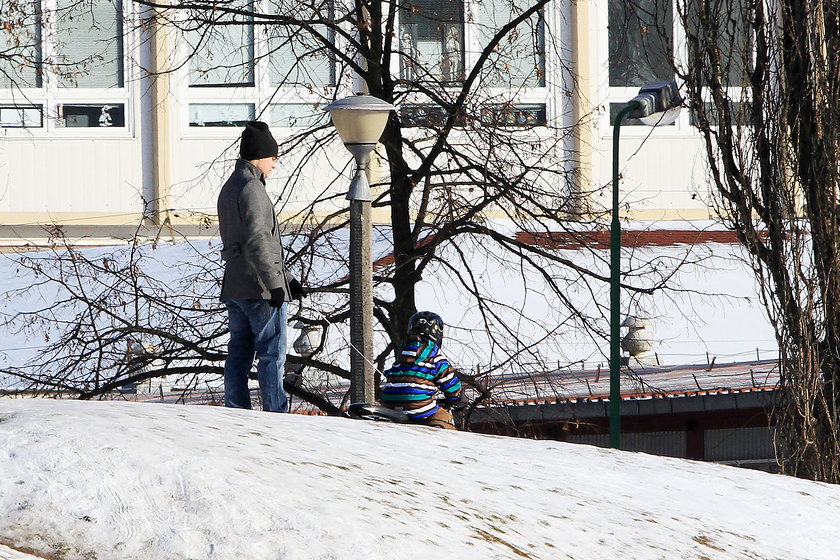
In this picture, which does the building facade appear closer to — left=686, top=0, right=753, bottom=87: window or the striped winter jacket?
left=686, top=0, right=753, bottom=87: window

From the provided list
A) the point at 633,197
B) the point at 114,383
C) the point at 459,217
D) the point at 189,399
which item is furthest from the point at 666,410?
the point at 633,197

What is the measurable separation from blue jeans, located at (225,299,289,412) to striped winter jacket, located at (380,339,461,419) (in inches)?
25.5

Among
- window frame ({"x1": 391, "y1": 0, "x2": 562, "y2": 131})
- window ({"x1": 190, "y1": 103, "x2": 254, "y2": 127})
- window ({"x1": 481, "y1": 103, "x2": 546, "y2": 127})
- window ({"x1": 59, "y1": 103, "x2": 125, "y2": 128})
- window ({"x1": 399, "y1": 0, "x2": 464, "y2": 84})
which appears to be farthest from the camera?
window ({"x1": 59, "y1": 103, "x2": 125, "y2": 128})

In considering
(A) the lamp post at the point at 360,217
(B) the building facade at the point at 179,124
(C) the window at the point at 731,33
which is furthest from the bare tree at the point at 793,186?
(B) the building facade at the point at 179,124

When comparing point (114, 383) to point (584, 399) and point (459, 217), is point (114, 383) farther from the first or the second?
point (584, 399)

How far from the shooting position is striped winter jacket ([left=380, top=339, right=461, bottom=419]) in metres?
7.75

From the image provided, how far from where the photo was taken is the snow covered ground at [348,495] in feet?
11.8

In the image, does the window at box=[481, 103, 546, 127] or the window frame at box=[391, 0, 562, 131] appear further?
the window frame at box=[391, 0, 562, 131]

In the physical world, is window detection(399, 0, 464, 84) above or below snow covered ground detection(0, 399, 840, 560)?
above

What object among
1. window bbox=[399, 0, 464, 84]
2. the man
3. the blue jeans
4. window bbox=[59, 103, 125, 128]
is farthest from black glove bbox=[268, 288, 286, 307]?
window bbox=[59, 103, 125, 128]

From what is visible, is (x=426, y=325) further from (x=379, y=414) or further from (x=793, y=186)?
(x=793, y=186)

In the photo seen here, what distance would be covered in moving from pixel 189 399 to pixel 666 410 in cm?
606

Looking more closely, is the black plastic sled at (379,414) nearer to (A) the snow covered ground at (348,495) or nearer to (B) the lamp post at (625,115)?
(A) the snow covered ground at (348,495)

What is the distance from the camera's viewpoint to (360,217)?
938 cm
